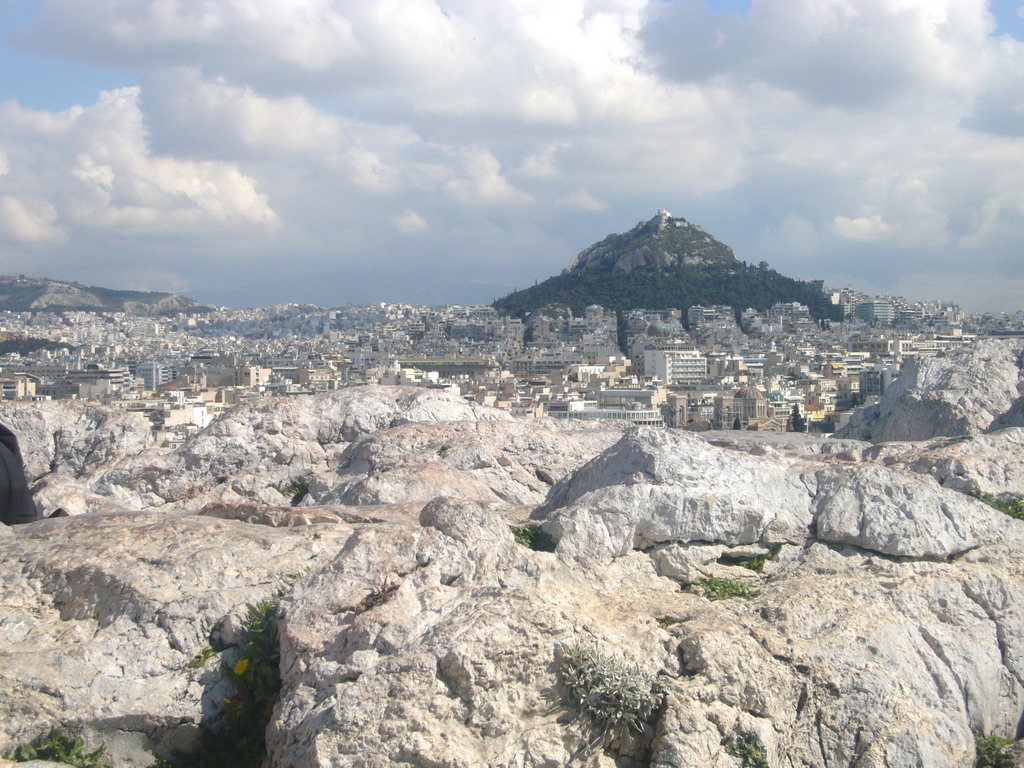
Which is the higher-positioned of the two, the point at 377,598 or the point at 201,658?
the point at 377,598

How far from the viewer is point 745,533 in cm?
855

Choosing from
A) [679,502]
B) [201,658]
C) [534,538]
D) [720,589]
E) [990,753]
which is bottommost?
[990,753]

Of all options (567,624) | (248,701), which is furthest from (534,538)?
(248,701)

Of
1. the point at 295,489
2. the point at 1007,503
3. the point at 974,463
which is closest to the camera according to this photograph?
the point at 1007,503

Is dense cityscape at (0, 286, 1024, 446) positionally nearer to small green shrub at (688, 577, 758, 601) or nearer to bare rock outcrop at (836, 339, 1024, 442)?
bare rock outcrop at (836, 339, 1024, 442)

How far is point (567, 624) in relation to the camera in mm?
6797

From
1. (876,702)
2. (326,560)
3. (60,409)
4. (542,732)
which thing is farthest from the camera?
(60,409)

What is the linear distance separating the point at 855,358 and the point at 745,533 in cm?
12157

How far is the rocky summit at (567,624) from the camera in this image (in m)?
6.42

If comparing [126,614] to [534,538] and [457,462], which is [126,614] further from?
[457,462]

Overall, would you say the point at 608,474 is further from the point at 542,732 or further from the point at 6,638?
the point at 6,638

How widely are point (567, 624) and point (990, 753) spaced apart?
2599mm

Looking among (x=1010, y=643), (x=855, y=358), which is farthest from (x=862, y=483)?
(x=855, y=358)

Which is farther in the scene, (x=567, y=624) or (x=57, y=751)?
(x=567, y=624)
